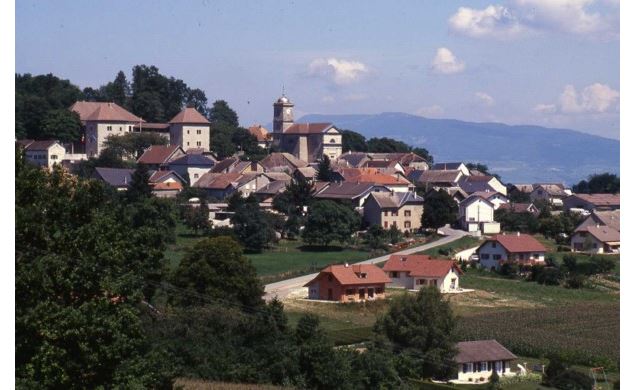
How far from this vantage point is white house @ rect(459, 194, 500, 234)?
24.5m

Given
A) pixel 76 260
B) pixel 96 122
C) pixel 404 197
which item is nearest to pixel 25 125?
pixel 96 122

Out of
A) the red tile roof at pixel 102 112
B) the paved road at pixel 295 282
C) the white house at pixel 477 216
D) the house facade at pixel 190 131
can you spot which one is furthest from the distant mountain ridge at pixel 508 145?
the paved road at pixel 295 282

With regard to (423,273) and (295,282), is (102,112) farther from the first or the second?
(423,273)

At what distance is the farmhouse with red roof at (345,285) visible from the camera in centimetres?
1561

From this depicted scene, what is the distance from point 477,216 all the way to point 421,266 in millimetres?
7611

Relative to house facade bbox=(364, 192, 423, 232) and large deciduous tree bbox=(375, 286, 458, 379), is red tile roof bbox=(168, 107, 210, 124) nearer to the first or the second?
house facade bbox=(364, 192, 423, 232)

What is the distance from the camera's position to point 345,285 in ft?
51.3

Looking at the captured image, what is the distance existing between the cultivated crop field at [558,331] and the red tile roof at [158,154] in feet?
55.1

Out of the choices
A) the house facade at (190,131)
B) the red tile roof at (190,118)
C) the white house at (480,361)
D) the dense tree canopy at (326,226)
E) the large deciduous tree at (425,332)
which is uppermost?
the red tile roof at (190,118)

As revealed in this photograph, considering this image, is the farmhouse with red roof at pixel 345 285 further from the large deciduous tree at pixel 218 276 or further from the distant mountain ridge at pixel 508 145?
the distant mountain ridge at pixel 508 145

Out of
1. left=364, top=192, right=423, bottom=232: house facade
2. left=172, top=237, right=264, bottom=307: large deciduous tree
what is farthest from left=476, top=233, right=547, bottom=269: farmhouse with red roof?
left=172, top=237, right=264, bottom=307: large deciduous tree

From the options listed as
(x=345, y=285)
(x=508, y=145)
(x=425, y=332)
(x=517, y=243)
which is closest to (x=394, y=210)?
(x=517, y=243)

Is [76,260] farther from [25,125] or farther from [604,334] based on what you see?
[25,125]

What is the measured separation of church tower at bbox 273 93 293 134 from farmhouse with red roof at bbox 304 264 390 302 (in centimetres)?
2348
